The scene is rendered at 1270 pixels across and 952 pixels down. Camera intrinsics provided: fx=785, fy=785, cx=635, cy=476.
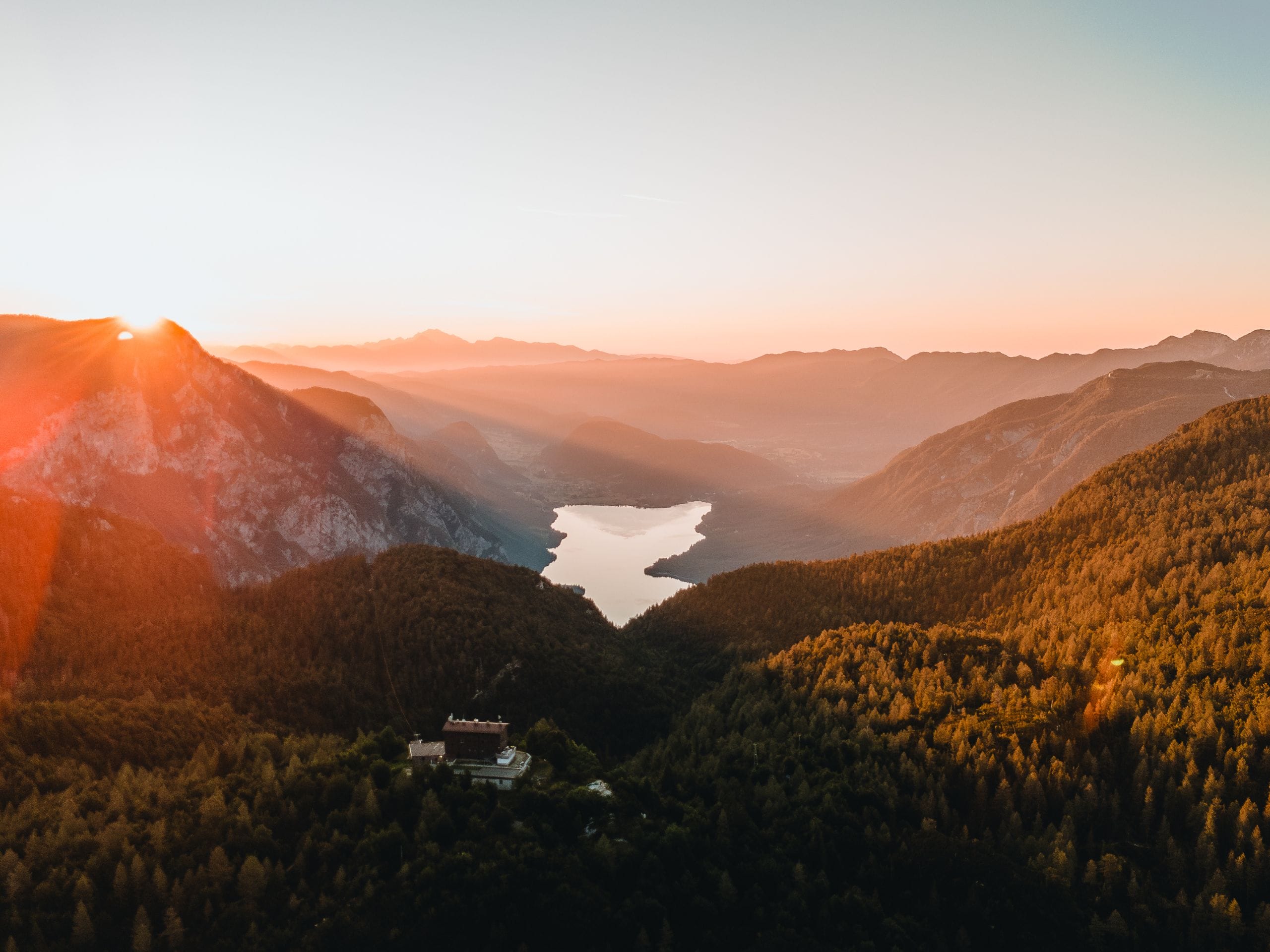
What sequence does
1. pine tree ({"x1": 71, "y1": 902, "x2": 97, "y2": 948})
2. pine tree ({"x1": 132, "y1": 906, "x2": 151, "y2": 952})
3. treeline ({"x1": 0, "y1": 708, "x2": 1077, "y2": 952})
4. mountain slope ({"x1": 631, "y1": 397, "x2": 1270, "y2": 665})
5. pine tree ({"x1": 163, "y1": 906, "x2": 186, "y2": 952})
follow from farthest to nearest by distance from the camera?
mountain slope ({"x1": 631, "y1": 397, "x2": 1270, "y2": 665}) → treeline ({"x1": 0, "y1": 708, "x2": 1077, "y2": 952}) → pine tree ({"x1": 163, "y1": 906, "x2": 186, "y2": 952}) → pine tree ({"x1": 71, "y1": 902, "x2": 97, "y2": 948}) → pine tree ({"x1": 132, "y1": 906, "x2": 151, "y2": 952})

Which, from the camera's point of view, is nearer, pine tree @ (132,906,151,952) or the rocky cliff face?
pine tree @ (132,906,151,952)

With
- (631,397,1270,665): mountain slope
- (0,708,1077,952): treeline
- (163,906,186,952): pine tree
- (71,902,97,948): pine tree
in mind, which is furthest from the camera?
(631,397,1270,665): mountain slope

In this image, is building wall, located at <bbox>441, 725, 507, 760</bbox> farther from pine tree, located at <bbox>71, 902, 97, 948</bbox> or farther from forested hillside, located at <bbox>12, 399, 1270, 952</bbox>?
pine tree, located at <bbox>71, 902, 97, 948</bbox>

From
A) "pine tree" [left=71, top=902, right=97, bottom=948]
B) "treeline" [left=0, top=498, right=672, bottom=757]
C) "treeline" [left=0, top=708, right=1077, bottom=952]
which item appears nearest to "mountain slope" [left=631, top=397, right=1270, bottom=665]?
"treeline" [left=0, top=498, right=672, bottom=757]

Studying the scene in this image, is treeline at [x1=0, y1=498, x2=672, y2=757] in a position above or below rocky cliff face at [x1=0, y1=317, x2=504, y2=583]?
below

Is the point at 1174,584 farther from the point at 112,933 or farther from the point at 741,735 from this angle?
the point at 112,933

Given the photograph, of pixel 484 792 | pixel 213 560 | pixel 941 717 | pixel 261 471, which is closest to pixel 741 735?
pixel 941 717

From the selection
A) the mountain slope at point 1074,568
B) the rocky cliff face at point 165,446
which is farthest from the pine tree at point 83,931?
the rocky cliff face at point 165,446

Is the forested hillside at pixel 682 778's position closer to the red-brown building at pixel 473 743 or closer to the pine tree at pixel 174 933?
the pine tree at pixel 174 933
